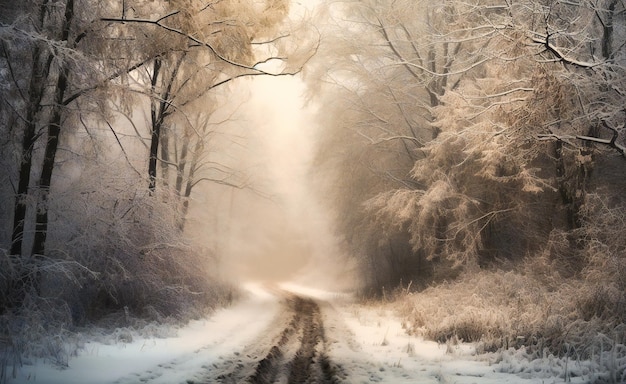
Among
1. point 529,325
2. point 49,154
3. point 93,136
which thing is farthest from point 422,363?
point 49,154

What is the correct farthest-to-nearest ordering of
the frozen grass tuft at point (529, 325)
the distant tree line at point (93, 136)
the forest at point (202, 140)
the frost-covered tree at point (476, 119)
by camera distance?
the frost-covered tree at point (476, 119)
the forest at point (202, 140)
the distant tree line at point (93, 136)
the frozen grass tuft at point (529, 325)

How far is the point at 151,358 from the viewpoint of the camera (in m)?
5.80

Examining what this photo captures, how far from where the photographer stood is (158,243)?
27.6 ft

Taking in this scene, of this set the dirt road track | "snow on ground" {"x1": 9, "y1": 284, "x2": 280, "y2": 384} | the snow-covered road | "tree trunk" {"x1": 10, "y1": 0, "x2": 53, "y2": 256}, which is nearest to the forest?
"tree trunk" {"x1": 10, "y1": 0, "x2": 53, "y2": 256}

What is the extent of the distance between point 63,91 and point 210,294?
22.3 feet

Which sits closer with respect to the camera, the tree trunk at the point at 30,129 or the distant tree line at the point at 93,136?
the distant tree line at the point at 93,136

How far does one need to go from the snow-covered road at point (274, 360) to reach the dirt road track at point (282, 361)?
0.01 metres

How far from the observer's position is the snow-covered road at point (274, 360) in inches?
193

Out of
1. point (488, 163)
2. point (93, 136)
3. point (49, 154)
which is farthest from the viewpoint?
point (488, 163)

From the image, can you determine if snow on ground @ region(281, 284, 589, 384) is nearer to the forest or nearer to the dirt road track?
the dirt road track

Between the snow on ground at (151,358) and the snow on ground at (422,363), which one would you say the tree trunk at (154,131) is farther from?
the snow on ground at (422,363)

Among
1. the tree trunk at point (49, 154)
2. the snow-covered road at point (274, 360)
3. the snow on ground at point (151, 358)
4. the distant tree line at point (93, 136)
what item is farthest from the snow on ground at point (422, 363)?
the tree trunk at point (49, 154)

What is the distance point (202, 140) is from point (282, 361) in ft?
19.0

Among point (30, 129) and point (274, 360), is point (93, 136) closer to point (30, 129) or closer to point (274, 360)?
point (30, 129)
